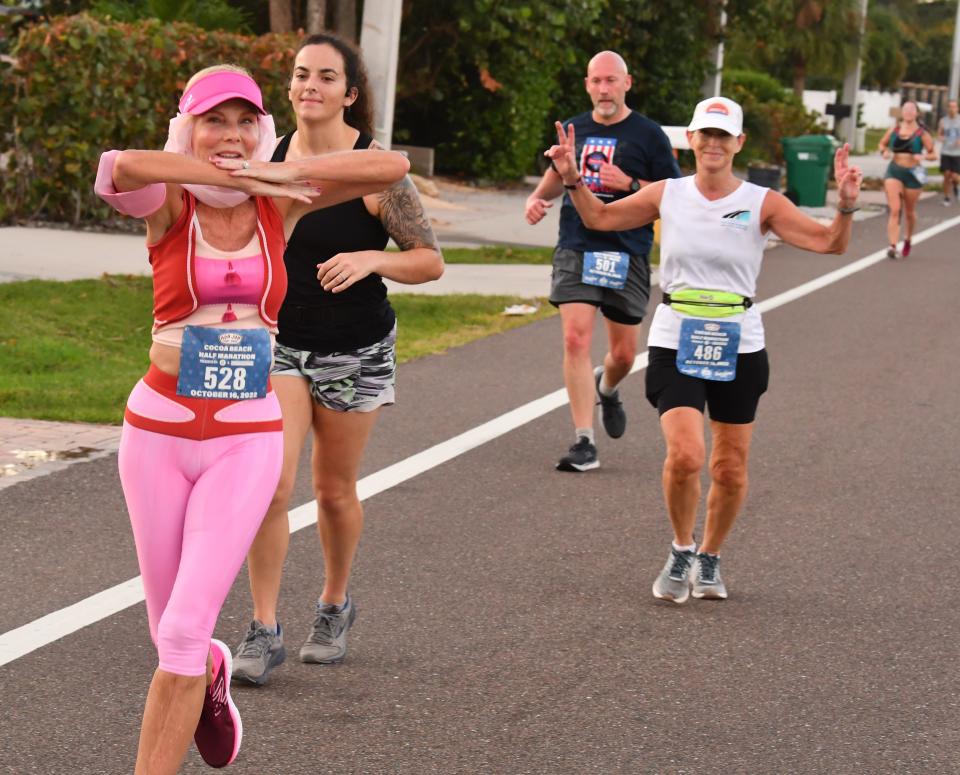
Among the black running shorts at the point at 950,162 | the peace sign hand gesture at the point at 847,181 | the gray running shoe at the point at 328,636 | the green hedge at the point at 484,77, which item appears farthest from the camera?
the black running shorts at the point at 950,162

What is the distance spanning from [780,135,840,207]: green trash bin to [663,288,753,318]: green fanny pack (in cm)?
2095

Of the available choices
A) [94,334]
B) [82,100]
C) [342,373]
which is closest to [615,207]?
[342,373]

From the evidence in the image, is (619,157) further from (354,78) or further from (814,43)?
(814,43)

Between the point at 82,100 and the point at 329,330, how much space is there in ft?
39.0

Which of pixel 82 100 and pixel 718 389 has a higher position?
pixel 82 100

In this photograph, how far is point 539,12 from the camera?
24391 millimetres

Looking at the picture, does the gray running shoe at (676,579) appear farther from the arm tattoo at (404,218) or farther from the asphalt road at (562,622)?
the arm tattoo at (404,218)

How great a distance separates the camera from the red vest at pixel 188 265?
4.46 meters

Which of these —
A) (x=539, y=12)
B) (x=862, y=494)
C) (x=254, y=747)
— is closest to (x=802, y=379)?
(x=862, y=494)

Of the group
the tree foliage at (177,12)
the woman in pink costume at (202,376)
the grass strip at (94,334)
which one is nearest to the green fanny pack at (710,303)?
the woman in pink costume at (202,376)

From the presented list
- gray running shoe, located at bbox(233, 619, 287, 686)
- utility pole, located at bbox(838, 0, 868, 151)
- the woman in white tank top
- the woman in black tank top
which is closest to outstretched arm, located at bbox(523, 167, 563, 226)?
the woman in white tank top

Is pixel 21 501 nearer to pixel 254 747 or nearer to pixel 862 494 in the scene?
pixel 254 747

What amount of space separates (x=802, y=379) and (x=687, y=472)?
5604 millimetres

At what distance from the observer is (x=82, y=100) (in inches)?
660
